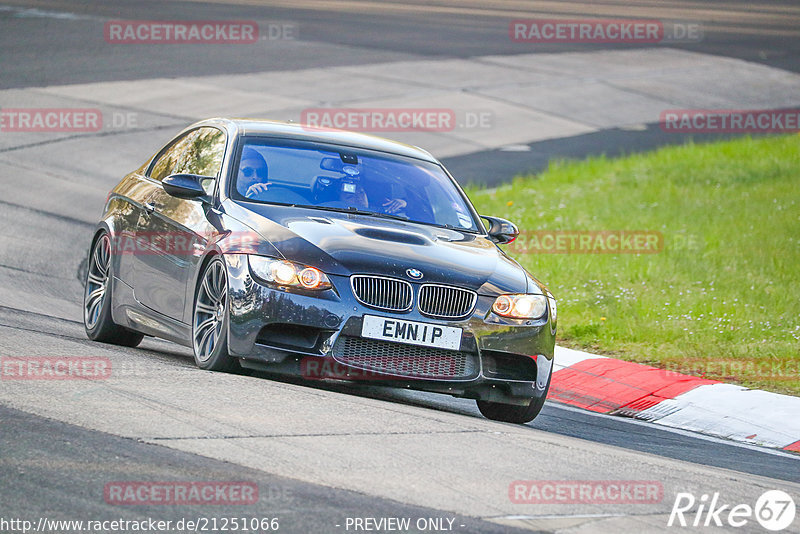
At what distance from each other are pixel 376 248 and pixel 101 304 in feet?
8.87

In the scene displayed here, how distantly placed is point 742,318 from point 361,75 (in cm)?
1503

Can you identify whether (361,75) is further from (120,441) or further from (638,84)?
(120,441)

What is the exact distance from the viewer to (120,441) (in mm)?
5770

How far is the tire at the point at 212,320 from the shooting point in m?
7.44

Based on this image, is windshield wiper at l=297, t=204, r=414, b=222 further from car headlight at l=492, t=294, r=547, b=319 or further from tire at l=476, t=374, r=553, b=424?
tire at l=476, t=374, r=553, b=424

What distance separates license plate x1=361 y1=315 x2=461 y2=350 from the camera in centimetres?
723

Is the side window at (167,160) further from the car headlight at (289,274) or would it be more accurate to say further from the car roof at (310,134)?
the car headlight at (289,274)

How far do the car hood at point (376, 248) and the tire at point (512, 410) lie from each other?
0.71 m

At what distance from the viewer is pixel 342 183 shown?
8469 mm
